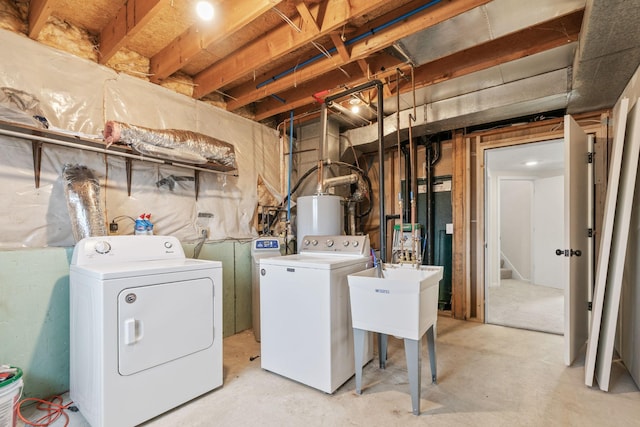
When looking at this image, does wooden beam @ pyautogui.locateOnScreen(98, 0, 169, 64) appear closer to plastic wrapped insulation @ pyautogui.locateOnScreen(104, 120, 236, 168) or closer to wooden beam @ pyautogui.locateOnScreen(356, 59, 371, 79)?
plastic wrapped insulation @ pyautogui.locateOnScreen(104, 120, 236, 168)

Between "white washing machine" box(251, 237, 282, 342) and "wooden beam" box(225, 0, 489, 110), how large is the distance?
5.18 feet

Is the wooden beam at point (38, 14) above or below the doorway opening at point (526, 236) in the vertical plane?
above

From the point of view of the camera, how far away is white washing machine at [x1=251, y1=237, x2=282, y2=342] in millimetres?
3072

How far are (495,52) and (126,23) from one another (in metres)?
2.92

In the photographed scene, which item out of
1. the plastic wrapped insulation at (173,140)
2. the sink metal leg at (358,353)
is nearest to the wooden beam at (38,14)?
the plastic wrapped insulation at (173,140)

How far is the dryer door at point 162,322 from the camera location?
1.63 meters

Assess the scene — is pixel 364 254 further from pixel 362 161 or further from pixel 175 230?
pixel 362 161

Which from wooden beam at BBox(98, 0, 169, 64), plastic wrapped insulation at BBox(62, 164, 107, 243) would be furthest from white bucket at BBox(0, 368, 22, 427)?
wooden beam at BBox(98, 0, 169, 64)

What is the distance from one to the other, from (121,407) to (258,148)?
9.28 feet

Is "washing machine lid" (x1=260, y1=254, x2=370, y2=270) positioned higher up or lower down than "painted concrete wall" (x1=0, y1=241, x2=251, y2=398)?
higher up

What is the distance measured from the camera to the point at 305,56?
278cm

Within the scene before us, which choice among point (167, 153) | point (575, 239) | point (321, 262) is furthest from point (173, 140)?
point (575, 239)

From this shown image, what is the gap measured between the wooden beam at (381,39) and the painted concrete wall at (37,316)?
85.5 inches

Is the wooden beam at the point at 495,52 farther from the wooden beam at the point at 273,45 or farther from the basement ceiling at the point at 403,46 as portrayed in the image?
the wooden beam at the point at 273,45
